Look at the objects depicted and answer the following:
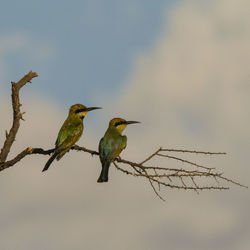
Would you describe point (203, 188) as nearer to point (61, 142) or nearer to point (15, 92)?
point (61, 142)

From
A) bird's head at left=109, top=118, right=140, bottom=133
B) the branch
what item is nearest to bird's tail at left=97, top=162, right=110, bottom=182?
bird's head at left=109, top=118, right=140, bottom=133

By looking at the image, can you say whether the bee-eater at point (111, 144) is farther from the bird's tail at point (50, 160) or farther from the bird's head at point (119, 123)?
the bird's tail at point (50, 160)

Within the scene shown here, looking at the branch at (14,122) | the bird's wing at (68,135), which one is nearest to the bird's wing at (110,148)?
the bird's wing at (68,135)

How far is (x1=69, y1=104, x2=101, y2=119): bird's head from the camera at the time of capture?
9648 mm

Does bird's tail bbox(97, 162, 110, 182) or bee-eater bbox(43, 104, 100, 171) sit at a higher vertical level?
bee-eater bbox(43, 104, 100, 171)

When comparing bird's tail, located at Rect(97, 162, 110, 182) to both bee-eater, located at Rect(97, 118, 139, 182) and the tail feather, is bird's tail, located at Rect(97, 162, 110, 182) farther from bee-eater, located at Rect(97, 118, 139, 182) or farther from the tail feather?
the tail feather

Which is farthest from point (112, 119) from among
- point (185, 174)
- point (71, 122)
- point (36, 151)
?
point (185, 174)

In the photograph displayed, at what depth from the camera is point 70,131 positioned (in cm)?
916

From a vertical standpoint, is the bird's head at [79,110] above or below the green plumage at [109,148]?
above

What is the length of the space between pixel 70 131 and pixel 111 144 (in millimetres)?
981

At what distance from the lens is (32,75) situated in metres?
9.09

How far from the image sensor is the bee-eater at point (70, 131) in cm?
887

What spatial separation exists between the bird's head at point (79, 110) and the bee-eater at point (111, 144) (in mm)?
662

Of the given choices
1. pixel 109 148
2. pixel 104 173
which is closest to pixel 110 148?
pixel 109 148
